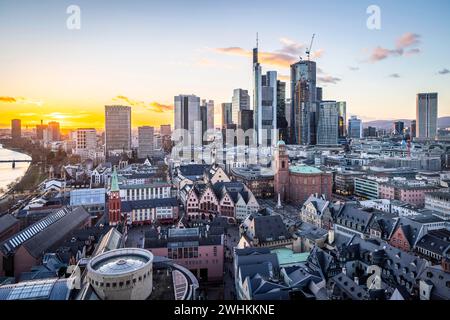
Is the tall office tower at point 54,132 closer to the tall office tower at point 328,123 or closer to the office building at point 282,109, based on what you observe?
the office building at point 282,109

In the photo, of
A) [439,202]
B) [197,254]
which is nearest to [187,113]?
[439,202]

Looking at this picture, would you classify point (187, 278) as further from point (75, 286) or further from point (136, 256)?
point (75, 286)

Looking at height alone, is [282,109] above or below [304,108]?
above

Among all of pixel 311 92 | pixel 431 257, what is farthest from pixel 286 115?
pixel 431 257

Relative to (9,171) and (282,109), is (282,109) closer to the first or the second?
(282,109)

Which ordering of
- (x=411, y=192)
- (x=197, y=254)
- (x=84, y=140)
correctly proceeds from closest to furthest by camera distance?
(x=197, y=254), (x=411, y=192), (x=84, y=140)
